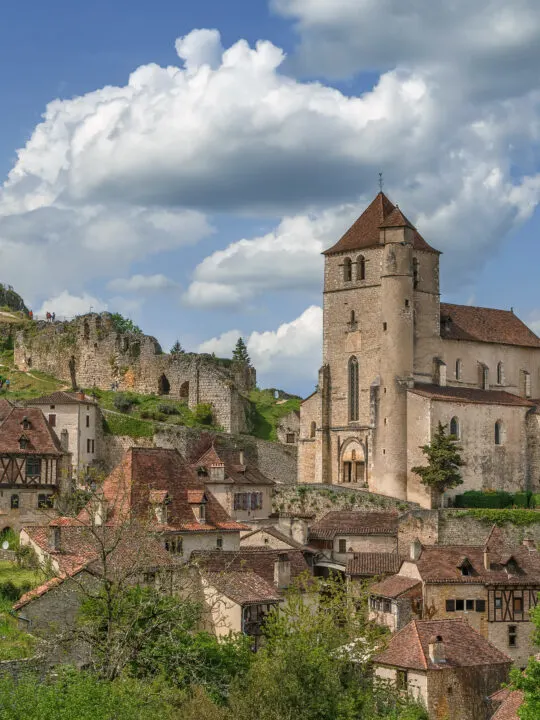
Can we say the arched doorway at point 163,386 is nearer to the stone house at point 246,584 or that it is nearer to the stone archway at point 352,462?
the stone archway at point 352,462

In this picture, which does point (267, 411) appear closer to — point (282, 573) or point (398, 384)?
point (398, 384)

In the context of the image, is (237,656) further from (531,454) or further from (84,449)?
(531,454)

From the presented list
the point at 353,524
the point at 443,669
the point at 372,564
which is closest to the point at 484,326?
the point at 353,524

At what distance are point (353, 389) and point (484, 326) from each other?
10617 millimetres

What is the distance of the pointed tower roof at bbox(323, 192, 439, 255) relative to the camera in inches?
2985

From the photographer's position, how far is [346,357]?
3019 inches

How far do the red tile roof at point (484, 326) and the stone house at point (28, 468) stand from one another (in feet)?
80.2

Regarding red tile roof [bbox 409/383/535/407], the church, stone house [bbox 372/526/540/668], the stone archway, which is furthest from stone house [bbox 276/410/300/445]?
stone house [bbox 372/526/540/668]

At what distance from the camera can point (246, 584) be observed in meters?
52.7

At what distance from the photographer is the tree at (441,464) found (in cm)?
6950

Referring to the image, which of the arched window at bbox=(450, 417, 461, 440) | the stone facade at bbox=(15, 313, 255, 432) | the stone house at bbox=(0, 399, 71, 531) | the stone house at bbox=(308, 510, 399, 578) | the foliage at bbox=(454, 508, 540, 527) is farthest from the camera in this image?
the stone facade at bbox=(15, 313, 255, 432)

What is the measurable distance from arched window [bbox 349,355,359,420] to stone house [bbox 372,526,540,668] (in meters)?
15.5

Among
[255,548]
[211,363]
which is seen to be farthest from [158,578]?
[211,363]

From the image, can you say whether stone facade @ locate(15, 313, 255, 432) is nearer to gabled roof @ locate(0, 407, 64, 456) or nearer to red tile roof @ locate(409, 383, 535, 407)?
red tile roof @ locate(409, 383, 535, 407)
